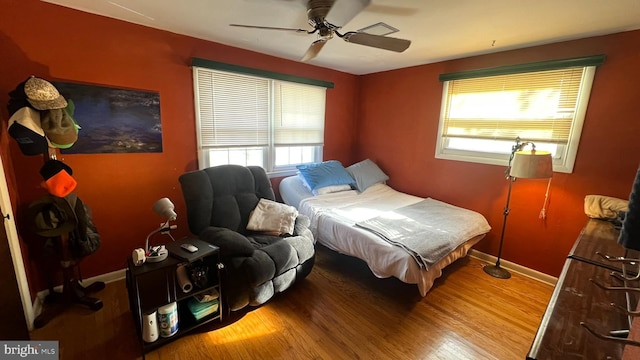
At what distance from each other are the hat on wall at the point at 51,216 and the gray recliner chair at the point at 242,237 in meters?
0.75

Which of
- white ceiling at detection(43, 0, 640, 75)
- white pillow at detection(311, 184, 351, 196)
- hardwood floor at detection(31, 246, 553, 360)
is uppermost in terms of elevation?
white ceiling at detection(43, 0, 640, 75)

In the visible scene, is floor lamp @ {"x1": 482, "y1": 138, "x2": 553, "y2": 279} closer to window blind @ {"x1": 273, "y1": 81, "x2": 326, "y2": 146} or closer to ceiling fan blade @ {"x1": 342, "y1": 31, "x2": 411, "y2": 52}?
ceiling fan blade @ {"x1": 342, "y1": 31, "x2": 411, "y2": 52}

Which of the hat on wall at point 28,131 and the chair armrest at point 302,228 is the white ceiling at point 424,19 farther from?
the chair armrest at point 302,228

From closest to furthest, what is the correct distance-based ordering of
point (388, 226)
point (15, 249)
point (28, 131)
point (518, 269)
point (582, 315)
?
point (582, 315), point (28, 131), point (15, 249), point (388, 226), point (518, 269)

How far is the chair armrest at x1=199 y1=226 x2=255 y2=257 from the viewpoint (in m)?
1.93

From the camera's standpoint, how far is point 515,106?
2689 mm

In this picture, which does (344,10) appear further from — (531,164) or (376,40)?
(531,164)

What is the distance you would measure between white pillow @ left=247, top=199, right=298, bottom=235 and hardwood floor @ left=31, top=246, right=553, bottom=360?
0.57m

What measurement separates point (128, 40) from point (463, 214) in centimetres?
358

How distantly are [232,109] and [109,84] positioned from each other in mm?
1062

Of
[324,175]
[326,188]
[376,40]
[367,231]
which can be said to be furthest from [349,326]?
[376,40]

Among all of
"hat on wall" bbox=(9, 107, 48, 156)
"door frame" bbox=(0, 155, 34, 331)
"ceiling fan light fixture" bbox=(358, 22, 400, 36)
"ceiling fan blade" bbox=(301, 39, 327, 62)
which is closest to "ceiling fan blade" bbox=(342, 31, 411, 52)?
"ceiling fan blade" bbox=(301, 39, 327, 62)

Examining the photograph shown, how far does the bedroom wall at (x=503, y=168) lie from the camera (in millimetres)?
2174

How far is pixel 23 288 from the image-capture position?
5.86ft
